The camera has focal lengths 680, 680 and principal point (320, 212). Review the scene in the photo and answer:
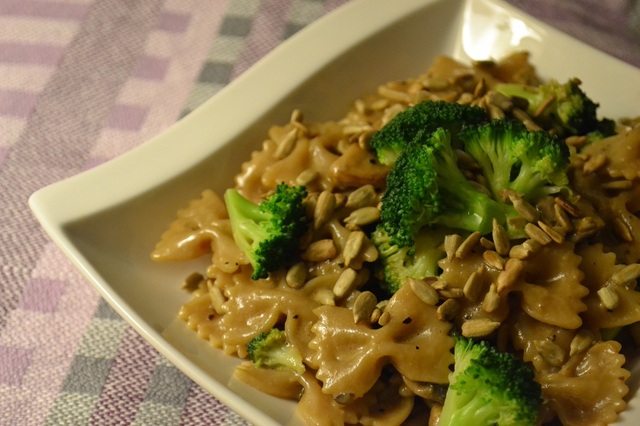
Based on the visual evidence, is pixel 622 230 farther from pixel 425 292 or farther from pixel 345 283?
pixel 345 283

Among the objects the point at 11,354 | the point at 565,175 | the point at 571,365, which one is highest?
the point at 565,175

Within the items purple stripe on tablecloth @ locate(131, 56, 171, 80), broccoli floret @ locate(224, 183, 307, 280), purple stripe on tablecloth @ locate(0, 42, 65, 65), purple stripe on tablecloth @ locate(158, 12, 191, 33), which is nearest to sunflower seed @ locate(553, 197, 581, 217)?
broccoli floret @ locate(224, 183, 307, 280)

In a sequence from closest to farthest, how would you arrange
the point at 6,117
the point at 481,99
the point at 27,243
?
the point at 481,99 → the point at 27,243 → the point at 6,117

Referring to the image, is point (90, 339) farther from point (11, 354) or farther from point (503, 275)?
point (503, 275)

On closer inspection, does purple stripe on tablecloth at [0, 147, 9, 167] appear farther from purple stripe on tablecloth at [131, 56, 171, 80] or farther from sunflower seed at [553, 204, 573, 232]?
sunflower seed at [553, 204, 573, 232]

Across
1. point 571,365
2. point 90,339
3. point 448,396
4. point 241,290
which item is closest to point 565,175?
point 571,365

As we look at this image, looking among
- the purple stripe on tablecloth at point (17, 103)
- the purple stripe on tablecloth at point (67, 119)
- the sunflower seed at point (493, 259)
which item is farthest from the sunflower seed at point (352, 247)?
the purple stripe on tablecloth at point (17, 103)

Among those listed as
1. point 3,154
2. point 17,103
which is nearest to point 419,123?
point 3,154
